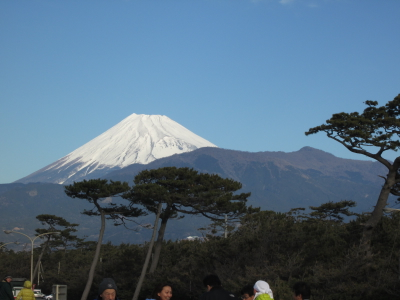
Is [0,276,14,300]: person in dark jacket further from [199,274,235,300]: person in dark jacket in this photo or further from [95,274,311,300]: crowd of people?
[199,274,235,300]: person in dark jacket

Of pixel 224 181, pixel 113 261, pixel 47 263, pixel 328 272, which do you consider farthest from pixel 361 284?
pixel 47 263

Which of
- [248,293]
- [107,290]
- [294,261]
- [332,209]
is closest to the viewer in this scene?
[107,290]

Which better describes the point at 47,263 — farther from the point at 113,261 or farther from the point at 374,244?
the point at 374,244

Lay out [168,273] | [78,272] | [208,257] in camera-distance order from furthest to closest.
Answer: [78,272] → [168,273] → [208,257]

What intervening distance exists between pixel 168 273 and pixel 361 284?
17.1m

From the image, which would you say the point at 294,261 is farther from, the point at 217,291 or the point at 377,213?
the point at 217,291

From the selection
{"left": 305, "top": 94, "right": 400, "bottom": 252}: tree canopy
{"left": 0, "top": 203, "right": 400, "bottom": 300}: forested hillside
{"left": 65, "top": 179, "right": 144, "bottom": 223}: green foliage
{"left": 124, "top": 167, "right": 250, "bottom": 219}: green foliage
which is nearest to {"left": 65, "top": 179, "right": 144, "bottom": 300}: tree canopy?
{"left": 65, "top": 179, "right": 144, "bottom": 223}: green foliage

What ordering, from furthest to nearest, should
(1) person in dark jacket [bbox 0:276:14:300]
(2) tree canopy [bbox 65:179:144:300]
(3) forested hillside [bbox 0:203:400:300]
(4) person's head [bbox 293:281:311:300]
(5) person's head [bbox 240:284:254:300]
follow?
(2) tree canopy [bbox 65:179:144:300], (3) forested hillside [bbox 0:203:400:300], (1) person in dark jacket [bbox 0:276:14:300], (5) person's head [bbox 240:284:254:300], (4) person's head [bbox 293:281:311:300]

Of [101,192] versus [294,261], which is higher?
[101,192]

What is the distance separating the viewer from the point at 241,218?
40.2 metres

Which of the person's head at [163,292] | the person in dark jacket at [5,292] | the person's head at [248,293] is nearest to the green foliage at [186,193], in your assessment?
the person in dark jacket at [5,292]

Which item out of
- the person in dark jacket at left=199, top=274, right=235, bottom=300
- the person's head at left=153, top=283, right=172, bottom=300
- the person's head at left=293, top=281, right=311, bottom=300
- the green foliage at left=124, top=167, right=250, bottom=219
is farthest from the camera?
the green foliage at left=124, top=167, right=250, bottom=219

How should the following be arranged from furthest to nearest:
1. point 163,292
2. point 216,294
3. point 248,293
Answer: point 248,293 → point 216,294 → point 163,292

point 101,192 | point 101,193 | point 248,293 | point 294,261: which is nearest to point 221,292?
point 248,293
